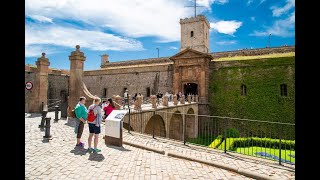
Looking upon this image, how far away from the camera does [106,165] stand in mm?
5934

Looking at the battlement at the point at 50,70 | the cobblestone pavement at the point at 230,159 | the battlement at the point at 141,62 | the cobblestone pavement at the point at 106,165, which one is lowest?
the cobblestone pavement at the point at 230,159

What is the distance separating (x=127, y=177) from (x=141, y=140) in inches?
152

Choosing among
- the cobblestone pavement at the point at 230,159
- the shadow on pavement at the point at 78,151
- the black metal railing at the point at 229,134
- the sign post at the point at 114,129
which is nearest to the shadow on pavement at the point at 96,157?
the shadow on pavement at the point at 78,151

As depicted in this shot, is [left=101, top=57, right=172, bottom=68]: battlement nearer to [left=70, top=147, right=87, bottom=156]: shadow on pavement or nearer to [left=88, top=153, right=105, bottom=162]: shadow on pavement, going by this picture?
[left=70, top=147, right=87, bottom=156]: shadow on pavement

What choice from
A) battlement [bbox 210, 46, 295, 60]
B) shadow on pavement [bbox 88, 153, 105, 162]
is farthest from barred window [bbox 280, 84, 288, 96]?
shadow on pavement [bbox 88, 153, 105, 162]

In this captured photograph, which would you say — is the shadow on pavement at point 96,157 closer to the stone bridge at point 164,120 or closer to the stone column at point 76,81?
the stone bridge at point 164,120

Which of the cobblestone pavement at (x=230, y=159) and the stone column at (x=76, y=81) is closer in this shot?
the cobblestone pavement at (x=230, y=159)

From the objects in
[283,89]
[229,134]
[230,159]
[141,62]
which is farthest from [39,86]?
[141,62]

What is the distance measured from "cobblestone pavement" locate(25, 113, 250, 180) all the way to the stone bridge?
2293 mm

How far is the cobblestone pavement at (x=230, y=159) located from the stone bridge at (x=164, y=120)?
1.08 metres

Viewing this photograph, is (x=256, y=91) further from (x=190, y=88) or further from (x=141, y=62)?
(x=141, y=62)

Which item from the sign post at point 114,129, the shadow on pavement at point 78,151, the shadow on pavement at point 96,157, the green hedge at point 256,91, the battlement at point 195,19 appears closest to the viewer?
the shadow on pavement at point 96,157

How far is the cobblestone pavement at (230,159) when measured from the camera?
594cm
